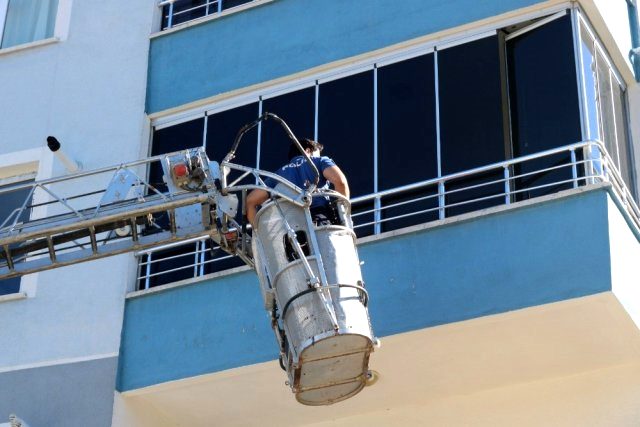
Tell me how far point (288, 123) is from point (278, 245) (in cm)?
393

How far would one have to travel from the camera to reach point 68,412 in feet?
48.0

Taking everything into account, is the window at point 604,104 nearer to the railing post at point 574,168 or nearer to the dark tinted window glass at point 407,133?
the railing post at point 574,168

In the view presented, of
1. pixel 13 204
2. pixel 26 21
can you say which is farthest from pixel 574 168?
pixel 26 21

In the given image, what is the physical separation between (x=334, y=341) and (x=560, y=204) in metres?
2.87

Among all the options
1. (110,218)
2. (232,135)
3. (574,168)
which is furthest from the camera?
(232,135)

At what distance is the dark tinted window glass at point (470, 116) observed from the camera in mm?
14094

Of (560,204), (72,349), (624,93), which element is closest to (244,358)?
(72,349)

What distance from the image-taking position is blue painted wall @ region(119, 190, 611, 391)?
12812 millimetres

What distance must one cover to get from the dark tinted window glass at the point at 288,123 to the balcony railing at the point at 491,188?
1.29 meters

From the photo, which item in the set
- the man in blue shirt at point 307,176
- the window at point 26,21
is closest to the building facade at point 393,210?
the window at point 26,21

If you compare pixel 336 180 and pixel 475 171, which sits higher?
pixel 475 171

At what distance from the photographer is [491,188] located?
14.0 m

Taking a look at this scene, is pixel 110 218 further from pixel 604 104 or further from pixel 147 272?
pixel 604 104

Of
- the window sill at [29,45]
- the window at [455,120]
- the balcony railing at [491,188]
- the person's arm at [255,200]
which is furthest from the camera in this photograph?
the window sill at [29,45]
